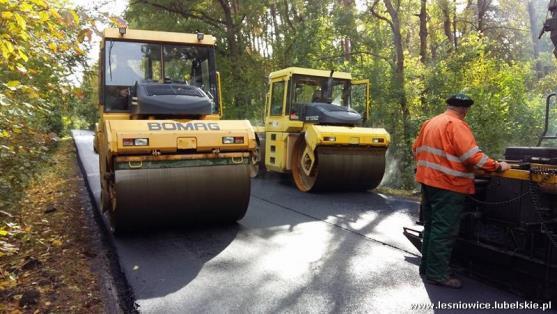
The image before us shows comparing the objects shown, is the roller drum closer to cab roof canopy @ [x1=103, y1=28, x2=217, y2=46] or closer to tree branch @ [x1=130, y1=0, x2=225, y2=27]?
cab roof canopy @ [x1=103, y1=28, x2=217, y2=46]

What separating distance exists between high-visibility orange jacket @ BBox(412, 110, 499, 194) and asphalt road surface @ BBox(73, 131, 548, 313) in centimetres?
91

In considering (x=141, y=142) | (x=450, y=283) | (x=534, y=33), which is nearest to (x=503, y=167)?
(x=450, y=283)

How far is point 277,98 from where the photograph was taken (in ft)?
31.3

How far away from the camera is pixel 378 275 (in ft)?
13.7

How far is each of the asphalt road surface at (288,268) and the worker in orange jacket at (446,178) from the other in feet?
0.77

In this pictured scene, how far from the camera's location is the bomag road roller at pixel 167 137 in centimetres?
497

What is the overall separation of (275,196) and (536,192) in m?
5.39

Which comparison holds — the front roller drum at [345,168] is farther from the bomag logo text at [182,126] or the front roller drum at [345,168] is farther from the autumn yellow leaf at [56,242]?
the autumn yellow leaf at [56,242]

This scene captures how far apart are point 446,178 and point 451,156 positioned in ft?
0.63

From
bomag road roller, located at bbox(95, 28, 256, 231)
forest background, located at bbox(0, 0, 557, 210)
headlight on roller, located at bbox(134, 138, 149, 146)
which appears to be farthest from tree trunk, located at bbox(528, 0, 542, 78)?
headlight on roller, located at bbox(134, 138, 149, 146)

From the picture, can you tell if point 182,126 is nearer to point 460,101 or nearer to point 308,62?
point 460,101

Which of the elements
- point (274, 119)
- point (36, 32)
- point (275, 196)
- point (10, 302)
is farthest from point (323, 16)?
point (10, 302)

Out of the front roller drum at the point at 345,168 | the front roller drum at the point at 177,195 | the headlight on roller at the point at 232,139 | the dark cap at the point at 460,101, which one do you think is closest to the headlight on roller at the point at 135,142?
the front roller drum at the point at 177,195

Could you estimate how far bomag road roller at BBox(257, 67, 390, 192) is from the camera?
8.21m
